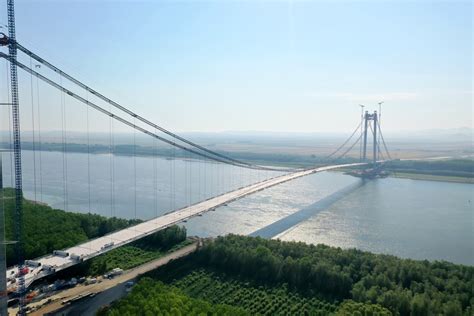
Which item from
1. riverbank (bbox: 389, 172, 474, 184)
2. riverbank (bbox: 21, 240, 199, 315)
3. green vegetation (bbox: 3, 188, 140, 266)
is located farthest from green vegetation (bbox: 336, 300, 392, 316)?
riverbank (bbox: 389, 172, 474, 184)

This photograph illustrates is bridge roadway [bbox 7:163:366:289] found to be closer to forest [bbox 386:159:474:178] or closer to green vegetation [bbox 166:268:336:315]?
green vegetation [bbox 166:268:336:315]

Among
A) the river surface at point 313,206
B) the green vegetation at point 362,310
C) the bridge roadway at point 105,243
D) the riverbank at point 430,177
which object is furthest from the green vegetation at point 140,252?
the riverbank at point 430,177

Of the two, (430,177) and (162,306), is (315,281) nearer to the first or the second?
(162,306)

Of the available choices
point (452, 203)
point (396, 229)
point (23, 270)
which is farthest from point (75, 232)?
point (452, 203)

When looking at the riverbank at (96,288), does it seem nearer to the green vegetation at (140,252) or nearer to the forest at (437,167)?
the green vegetation at (140,252)

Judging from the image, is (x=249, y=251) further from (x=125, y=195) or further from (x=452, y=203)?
(x=452, y=203)

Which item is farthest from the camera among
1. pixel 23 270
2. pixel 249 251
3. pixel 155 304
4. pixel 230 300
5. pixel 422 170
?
pixel 422 170
